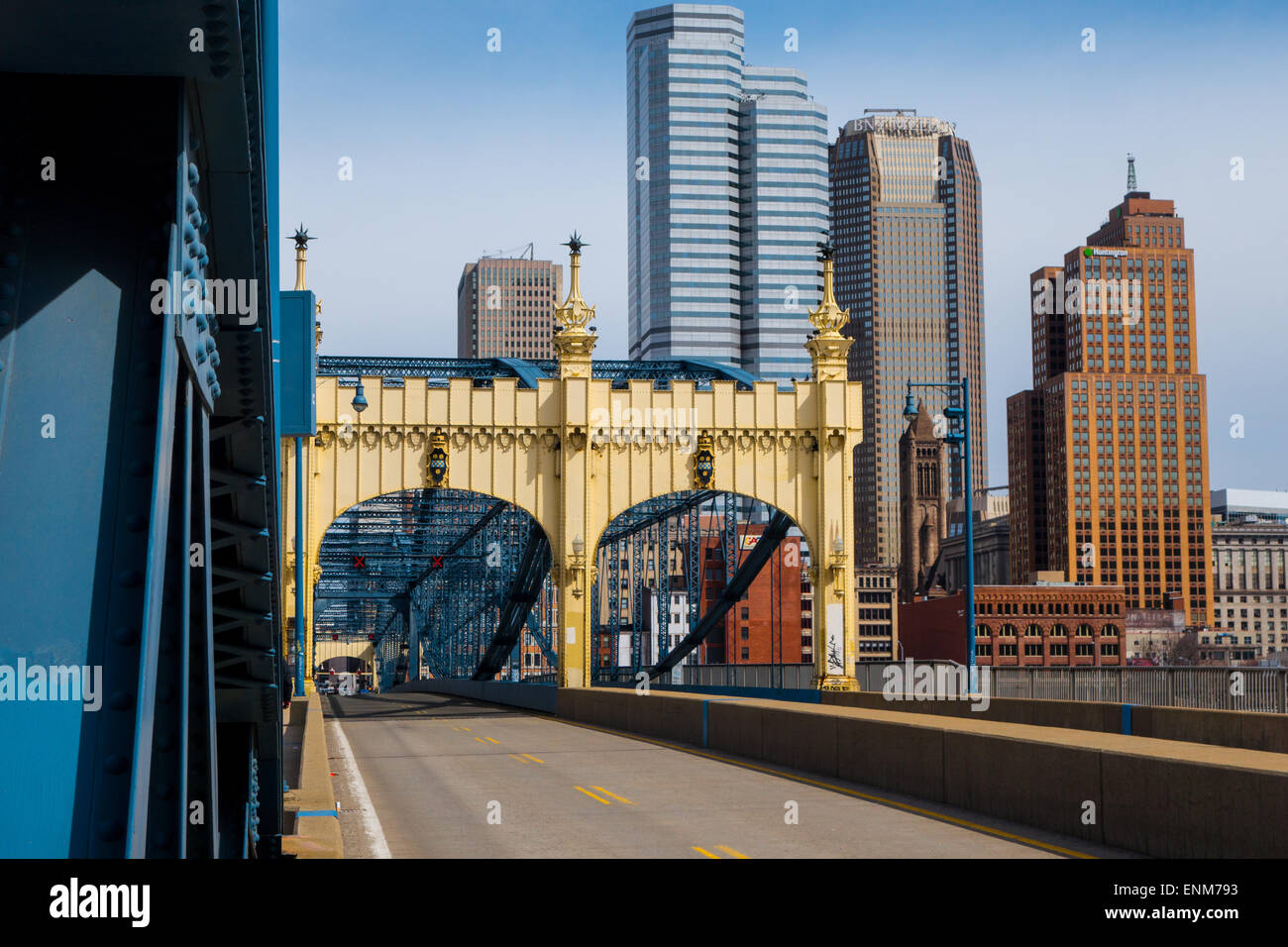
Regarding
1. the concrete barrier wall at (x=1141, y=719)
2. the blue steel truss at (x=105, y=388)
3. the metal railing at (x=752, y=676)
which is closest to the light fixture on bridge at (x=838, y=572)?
the metal railing at (x=752, y=676)

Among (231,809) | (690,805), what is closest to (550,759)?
(690,805)

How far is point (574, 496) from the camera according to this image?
4475 cm

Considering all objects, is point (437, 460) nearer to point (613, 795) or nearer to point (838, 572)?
point (838, 572)

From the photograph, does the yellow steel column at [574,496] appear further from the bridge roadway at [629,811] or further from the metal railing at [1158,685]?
the bridge roadway at [629,811]

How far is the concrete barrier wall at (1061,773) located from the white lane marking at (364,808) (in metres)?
7.02

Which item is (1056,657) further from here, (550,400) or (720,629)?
(550,400)

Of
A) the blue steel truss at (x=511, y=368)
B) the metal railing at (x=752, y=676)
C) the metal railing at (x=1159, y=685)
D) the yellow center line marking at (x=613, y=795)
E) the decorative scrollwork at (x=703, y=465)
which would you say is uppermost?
the blue steel truss at (x=511, y=368)

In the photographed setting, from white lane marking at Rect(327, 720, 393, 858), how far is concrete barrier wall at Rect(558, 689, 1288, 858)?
702 centimetres

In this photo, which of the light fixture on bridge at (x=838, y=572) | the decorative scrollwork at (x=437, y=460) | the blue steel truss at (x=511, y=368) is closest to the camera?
the decorative scrollwork at (x=437, y=460)

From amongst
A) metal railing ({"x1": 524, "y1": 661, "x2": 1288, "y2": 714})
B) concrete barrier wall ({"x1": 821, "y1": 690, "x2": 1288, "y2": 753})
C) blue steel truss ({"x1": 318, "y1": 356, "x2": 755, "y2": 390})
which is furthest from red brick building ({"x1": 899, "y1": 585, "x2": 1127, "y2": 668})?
concrete barrier wall ({"x1": 821, "y1": 690, "x2": 1288, "y2": 753})

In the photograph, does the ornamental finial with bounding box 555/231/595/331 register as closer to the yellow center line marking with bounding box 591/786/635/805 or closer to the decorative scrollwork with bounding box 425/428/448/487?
the decorative scrollwork with bounding box 425/428/448/487

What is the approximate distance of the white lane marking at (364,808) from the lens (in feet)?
48.7

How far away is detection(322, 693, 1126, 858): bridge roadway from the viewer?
14430mm

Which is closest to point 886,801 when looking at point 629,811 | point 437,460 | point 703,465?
point 629,811
